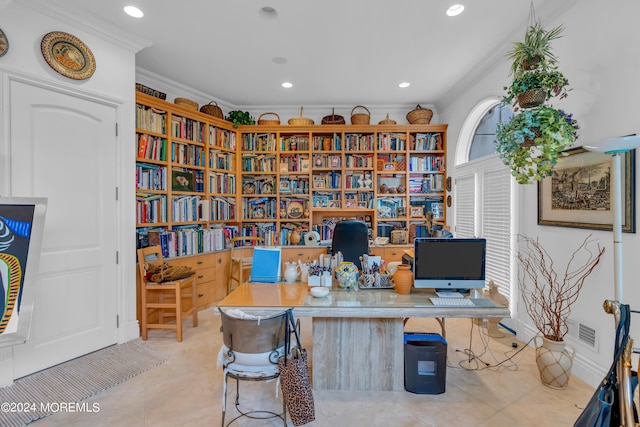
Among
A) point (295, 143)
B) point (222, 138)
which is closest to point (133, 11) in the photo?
point (222, 138)

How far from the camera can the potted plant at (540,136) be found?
1.92 m

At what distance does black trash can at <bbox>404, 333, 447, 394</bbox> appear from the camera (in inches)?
84.4

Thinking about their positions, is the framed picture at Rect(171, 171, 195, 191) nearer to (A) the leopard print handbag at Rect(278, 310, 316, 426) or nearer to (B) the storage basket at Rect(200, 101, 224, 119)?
(B) the storage basket at Rect(200, 101, 224, 119)

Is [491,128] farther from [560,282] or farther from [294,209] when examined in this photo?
[294,209]

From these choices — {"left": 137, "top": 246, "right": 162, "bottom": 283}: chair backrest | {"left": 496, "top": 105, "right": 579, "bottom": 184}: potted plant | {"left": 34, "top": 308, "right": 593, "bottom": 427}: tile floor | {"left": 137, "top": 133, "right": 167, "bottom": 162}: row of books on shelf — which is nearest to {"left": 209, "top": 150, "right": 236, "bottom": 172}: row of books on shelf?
{"left": 137, "top": 133, "right": 167, "bottom": 162}: row of books on shelf

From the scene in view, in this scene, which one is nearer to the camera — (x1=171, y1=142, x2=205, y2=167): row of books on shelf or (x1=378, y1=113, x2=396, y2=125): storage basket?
(x1=171, y1=142, x2=205, y2=167): row of books on shelf

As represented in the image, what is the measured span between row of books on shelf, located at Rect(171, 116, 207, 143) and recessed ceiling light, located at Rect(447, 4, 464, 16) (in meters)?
3.23

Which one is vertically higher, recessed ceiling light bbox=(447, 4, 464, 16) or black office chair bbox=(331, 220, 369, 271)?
recessed ceiling light bbox=(447, 4, 464, 16)

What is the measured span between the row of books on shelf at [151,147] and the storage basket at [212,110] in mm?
837

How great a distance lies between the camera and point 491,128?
3.78m

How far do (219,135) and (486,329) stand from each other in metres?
4.27

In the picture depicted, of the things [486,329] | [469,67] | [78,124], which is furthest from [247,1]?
[486,329]

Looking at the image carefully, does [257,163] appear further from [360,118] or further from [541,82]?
[541,82]

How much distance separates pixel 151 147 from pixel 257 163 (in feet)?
5.29
